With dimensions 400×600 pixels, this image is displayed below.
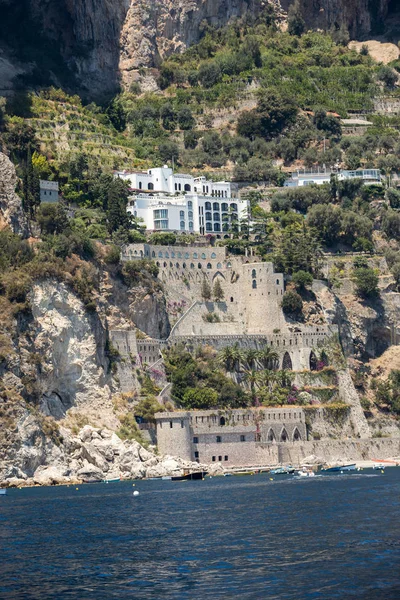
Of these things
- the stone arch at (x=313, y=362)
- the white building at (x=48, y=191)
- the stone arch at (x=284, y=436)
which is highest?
the white building at (x=48, y=191)

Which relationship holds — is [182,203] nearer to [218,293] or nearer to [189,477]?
[218,293]

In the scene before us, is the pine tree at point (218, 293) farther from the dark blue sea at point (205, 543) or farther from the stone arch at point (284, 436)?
the dark blue sea at point (205, 543)

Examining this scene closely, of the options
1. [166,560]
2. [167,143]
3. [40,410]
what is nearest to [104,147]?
[167,143]

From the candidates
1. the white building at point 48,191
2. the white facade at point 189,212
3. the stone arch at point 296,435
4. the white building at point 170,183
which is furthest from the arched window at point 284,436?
the white building at point 170,183

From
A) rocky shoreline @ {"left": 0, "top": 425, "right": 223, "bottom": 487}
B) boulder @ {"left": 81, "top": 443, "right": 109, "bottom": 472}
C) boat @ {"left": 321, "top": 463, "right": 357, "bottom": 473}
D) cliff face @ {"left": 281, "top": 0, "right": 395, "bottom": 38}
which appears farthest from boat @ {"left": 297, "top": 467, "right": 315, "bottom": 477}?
cliff face @ {"left": 281, "top": 0, "right": 395, "bottom": 38}

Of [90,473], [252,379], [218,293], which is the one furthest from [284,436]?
[90,473]

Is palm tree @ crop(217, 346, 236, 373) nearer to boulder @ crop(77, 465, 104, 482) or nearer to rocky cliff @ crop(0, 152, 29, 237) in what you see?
boulder @ crop(77, 465, 104, 482)

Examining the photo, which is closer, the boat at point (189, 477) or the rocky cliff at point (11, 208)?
the boat at point (189, 477)
